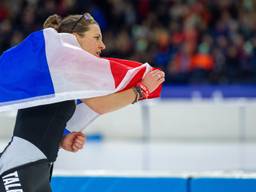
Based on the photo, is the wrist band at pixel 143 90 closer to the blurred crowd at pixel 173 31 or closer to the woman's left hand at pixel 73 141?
the woman's left hand at pixel 73 141

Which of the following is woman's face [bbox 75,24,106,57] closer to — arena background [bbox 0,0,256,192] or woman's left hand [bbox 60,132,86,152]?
woman's left hand [bbox 60,132,86,152]

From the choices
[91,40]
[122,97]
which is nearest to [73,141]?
[122,97]

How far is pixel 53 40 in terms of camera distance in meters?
3.24

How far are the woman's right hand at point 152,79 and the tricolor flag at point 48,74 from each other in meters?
0.20

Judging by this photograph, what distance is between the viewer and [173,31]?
606 inches

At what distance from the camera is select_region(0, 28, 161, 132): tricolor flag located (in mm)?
3197

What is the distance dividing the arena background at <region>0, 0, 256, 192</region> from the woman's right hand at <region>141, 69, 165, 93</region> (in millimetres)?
4801

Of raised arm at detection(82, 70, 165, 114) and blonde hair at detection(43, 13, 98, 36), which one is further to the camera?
blonde hair at detection(43, 13, 98, 36)

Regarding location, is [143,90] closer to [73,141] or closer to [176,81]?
[73,141]

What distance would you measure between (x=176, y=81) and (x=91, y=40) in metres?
11.3

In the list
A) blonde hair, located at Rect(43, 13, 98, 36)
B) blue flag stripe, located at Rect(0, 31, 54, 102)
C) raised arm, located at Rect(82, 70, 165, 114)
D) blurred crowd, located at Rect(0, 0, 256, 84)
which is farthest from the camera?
blurred crowd, located at Rect(0, 0, 256, 84)

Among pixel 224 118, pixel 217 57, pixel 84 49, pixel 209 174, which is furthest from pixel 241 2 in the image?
pixel 84 49

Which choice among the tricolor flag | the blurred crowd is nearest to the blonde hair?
the tricolor flag

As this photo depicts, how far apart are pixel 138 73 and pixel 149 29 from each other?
1267 cm
